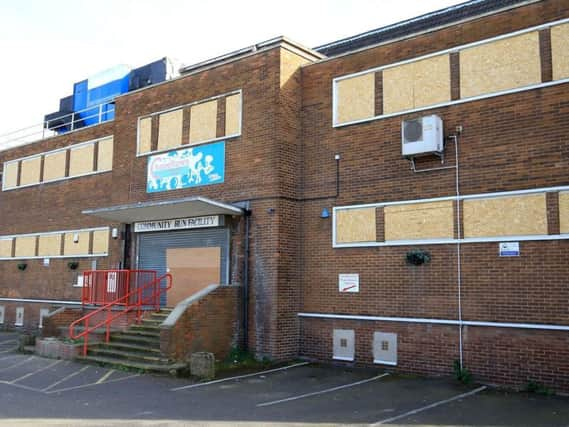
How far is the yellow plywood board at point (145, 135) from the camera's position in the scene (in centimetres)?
1784

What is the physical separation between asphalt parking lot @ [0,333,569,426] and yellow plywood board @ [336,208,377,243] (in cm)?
295

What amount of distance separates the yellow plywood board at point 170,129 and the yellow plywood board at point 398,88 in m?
6.14

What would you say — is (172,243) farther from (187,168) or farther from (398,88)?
(398,88)

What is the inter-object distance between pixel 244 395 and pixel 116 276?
747 centimetres

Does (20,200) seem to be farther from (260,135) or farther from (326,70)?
(326,70)

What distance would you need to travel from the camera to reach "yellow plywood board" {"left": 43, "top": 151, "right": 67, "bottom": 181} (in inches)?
872

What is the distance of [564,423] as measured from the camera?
859 centimetres

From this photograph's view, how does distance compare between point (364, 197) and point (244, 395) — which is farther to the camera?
point (364, 197)

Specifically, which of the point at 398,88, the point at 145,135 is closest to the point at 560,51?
the point at 398,88

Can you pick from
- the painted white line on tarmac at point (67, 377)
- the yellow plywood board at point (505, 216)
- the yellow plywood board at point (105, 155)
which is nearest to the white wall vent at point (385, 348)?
the yellow plywood board at point (505, 216)

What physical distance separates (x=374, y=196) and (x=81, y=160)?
12.1 metres

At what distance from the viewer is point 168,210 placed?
51.6ft

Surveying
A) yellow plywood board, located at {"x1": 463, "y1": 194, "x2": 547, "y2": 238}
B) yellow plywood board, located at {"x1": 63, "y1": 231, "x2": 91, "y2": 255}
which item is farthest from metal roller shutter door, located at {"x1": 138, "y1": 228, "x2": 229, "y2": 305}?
yellow plywood board, located at {"x1": 463, "y1": 194, "x2": 547, "y2": 238}

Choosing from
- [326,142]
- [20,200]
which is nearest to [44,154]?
[20,200]
